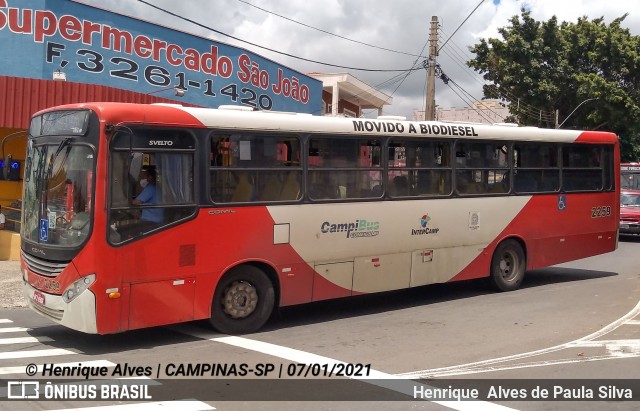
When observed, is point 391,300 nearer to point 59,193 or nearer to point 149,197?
point 149,197

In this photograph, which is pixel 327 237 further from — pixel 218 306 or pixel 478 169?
pixel 478 169

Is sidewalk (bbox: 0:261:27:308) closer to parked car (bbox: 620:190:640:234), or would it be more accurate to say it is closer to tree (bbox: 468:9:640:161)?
parked car (bbox: 620:190:640:234)

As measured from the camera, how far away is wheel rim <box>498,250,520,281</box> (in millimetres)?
12023

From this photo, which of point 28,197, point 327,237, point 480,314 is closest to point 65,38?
point 28,197

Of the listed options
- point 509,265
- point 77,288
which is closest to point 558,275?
point 509,265

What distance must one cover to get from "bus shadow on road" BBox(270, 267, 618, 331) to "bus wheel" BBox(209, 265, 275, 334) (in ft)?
1.30

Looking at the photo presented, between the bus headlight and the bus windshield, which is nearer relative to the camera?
the bus headlight

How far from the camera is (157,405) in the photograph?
18.5 ft

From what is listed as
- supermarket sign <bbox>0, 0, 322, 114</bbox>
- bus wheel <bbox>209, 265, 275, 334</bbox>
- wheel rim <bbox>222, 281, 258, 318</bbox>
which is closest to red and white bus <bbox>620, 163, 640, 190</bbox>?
supermarket sign <bbox>0, 0, 322, 114</bbox>

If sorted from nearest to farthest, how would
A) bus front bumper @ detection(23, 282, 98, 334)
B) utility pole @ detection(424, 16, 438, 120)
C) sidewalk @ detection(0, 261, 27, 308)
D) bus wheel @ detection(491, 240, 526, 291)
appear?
bus front bumper @ detection(23, 282, 98, 334) → sidewalk @ detection(0, 261, 27, 308) → bus wheel @ detection(491, 240, 526, 291) → utility pole @ detection(424, 16, 438, 120)

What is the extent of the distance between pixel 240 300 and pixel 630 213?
1820cm

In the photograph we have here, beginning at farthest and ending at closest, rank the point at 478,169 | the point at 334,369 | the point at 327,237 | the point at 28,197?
1. the point at 478,169
2. the point at 327,237
3. the point at 28,197
4. the point at 334,369

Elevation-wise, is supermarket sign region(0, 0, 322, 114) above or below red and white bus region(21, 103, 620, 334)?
above

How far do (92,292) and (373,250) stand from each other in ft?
13.7
